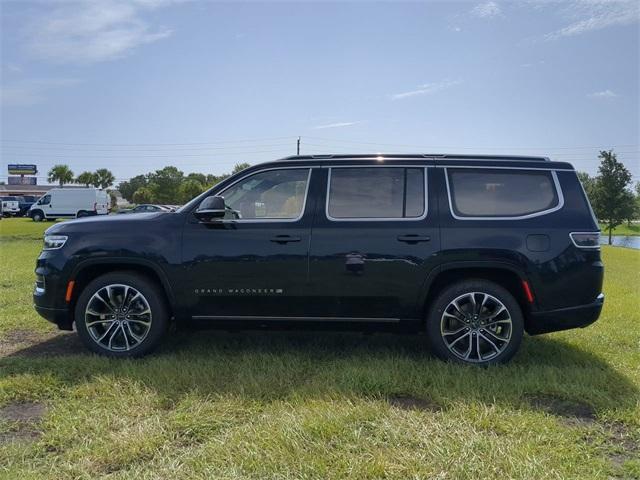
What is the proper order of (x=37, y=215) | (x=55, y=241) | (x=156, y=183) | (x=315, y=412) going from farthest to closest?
1. (x=156, y=183)
2. (x=37, y=215)
3. (x=55, y=241)
4. (x=315, y=412)

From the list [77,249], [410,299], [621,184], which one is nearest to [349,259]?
[410,299]

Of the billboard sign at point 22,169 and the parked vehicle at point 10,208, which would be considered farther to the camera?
the billboard sign at point 22,169

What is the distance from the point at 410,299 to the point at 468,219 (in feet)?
2.89

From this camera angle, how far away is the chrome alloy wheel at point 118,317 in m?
4.61

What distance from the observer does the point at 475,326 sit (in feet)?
14.5

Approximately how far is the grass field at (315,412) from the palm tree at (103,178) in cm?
10513

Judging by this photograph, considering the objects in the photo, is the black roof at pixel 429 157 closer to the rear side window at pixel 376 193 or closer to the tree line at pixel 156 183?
the rear side window at pixel 376 193

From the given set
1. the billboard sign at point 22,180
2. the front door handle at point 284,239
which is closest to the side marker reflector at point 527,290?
the front door handle at point 284,239

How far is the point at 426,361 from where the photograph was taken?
4.46 m

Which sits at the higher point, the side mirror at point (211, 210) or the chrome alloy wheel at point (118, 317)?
the side mirror at point (211, 210)

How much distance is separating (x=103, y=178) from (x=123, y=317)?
351 ft

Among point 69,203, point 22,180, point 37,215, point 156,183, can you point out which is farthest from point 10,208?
point 22,180

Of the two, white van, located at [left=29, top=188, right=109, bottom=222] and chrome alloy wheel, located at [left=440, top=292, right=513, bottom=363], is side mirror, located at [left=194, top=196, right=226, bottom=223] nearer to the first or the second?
chrome alloy wheel, located at [left=440, top=292, right=513, bottom=363]

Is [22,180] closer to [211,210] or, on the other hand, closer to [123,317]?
[123,317]
